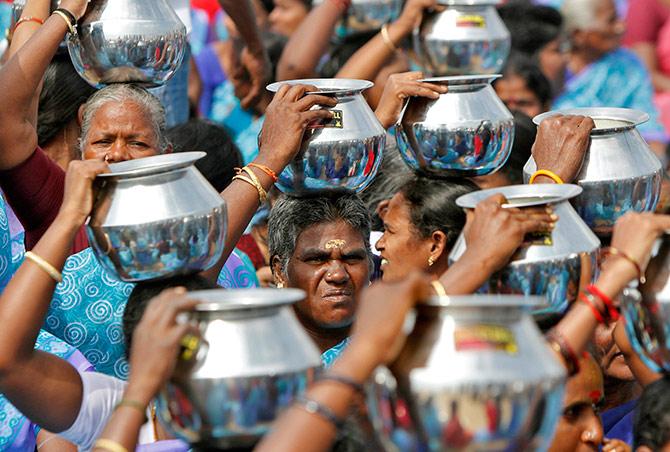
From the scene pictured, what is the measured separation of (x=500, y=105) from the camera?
12.8 ft

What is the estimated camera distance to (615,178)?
11.9ft

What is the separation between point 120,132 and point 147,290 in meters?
0.95

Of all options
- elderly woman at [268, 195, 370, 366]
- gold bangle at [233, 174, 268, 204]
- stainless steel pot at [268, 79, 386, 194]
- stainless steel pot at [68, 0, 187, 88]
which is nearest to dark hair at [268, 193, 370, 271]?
elderly woman at [268, 195, 370, 366]

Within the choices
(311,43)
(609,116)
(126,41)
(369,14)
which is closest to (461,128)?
(609,116)

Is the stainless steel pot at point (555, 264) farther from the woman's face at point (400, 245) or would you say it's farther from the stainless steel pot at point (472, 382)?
the woman's face at point (400, 245)

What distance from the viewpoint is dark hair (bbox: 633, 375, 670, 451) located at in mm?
2934

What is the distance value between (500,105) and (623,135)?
38 centimetres

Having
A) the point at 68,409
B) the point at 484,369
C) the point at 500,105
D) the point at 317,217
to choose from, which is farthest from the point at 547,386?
the point at 317,217

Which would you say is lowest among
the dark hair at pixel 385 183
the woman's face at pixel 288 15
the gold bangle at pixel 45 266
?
the woman's face at pixel 288 15

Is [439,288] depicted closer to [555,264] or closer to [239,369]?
[555,264]

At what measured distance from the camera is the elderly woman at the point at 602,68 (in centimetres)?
821

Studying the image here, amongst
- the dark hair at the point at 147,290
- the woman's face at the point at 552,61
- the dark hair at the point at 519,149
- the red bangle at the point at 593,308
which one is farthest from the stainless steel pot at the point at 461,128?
the woman's face at the point at 552,61

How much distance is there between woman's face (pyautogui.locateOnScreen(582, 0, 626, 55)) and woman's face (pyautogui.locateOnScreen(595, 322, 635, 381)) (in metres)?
4.49

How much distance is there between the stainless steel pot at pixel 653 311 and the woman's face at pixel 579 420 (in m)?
0.67
